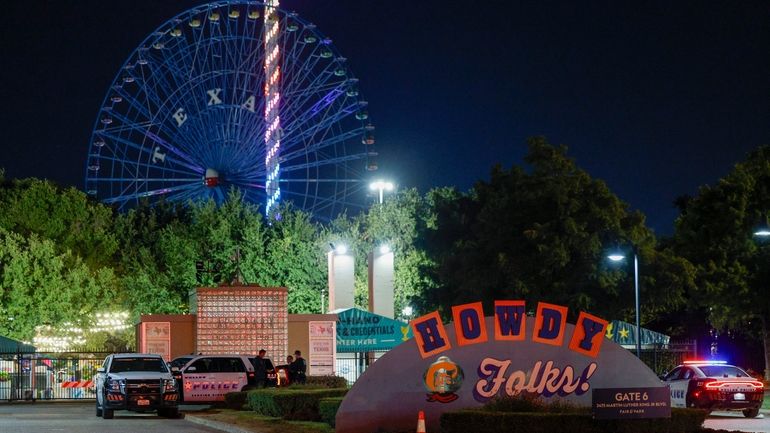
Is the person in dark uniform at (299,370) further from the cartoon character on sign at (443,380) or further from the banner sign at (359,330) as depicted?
the cartoon character on sign at (443,380)

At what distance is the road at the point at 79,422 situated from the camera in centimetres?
2836

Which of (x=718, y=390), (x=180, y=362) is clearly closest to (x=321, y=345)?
→ (x=180, y=362)

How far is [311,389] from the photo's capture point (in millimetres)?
31047

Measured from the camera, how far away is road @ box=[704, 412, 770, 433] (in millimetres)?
28047

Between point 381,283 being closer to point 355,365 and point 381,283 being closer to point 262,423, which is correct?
point 355,365

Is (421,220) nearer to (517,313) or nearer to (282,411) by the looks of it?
(282,411)

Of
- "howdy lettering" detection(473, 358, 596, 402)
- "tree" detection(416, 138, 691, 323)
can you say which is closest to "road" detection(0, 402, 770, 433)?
"howdy lettering" detection(473, 358, 596, 402)

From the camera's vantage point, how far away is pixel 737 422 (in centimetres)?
3052

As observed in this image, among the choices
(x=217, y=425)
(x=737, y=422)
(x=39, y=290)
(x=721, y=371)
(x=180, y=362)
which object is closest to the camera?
(x=217, y=425)

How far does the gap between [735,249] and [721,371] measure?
80.3ft

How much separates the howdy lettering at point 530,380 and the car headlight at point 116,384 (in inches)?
523

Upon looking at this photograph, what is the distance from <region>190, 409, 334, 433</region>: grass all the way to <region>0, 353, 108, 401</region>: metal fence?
41.4ft

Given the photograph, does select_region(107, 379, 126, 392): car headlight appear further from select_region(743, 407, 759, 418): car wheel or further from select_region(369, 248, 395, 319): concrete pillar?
select_region(369, 248, 395, 319): concrete pillar

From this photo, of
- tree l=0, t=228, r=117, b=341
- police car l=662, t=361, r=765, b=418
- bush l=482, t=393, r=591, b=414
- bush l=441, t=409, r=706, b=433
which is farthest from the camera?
tree l=0, t=228, r=117, b=341
